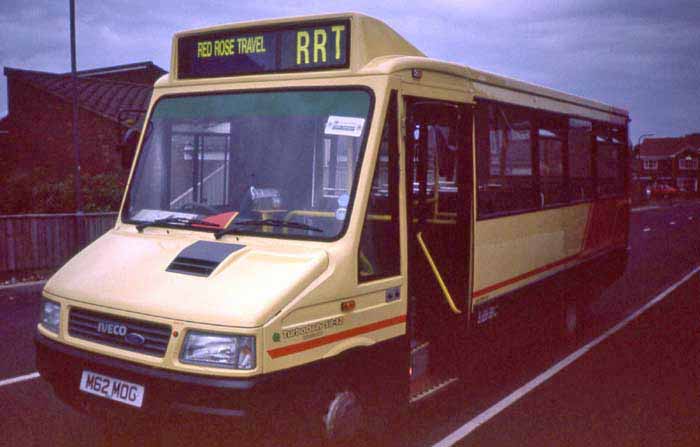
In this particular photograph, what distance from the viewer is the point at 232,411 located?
3.88m

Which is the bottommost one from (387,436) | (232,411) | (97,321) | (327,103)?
(387,436)

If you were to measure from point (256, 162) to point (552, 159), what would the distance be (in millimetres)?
4226

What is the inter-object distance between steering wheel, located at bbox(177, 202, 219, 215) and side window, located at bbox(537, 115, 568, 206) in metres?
3.98

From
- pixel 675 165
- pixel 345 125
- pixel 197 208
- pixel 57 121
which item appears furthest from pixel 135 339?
pixel 675 165

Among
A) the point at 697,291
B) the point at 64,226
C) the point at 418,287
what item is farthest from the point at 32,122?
the point at 418,287

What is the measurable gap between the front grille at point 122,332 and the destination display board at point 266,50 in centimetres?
202

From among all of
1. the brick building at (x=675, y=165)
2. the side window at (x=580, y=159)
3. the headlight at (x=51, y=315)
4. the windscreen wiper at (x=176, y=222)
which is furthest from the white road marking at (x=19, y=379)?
the brick building at (x=675, y=165)

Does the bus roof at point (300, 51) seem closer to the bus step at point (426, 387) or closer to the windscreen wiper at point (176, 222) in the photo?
the windscreen wiper at point (176, 222)

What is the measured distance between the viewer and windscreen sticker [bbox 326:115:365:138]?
4.69 m

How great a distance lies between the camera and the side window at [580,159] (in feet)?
28.6

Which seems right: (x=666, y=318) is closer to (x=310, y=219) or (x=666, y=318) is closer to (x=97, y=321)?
(x=310, y=219)

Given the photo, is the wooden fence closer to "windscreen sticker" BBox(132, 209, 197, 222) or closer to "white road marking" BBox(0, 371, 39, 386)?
"white road marking" BBox(0, 371, 39, 386)

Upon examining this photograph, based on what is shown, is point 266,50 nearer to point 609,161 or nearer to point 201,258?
point 201,258

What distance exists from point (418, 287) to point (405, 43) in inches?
75.2
